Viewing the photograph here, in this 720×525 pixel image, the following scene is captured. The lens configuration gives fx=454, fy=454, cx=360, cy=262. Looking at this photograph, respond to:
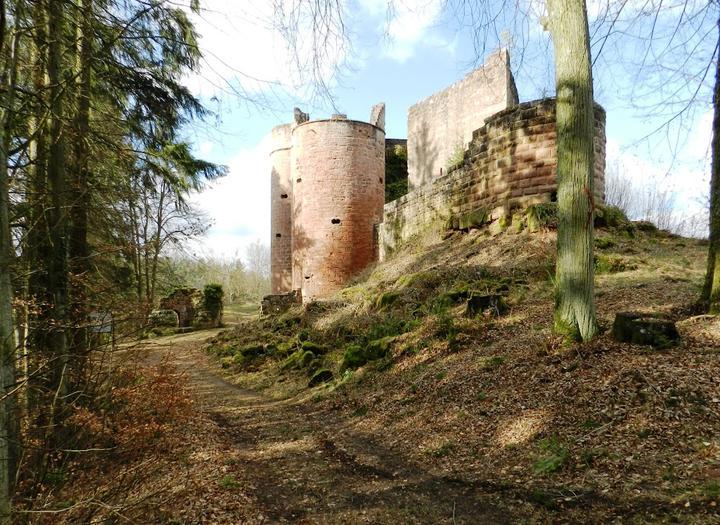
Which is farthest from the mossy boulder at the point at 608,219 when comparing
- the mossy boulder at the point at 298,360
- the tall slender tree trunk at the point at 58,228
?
the tall slender tree trunk at the point at 58,228

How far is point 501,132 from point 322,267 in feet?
26.5

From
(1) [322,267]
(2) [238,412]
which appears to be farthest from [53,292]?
(1) [322,267]

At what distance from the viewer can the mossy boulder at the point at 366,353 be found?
800cm

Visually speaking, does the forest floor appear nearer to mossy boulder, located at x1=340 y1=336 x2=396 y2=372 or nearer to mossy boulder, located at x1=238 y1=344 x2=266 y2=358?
mossy boulder, located at x1=340 y1=336 x2=396 y2=372

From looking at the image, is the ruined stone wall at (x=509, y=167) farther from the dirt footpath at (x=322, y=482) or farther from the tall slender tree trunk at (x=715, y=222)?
the dirt footpath at (x=322, y=482)

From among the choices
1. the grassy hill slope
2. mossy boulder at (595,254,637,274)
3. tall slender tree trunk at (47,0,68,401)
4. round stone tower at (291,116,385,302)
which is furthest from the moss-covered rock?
round stone tower at (291,116,385,302)

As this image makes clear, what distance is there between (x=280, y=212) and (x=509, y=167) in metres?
14.6

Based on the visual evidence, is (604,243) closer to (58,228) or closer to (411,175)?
(58,228)

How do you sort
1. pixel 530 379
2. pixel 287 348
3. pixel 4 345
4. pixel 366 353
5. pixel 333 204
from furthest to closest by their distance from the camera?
1. pixel 333 204
2. pixel 287 348
3. pixel 366 353
4. pixel 530 379
5. pixel 4 345

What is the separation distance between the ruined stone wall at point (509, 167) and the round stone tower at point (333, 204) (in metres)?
4.17

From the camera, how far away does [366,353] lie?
8164mm

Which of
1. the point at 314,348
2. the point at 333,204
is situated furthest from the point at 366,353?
the point at 333,204

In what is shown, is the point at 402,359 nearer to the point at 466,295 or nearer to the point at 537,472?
the point at 466,295

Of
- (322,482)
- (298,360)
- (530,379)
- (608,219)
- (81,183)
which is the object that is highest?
(608,219)
